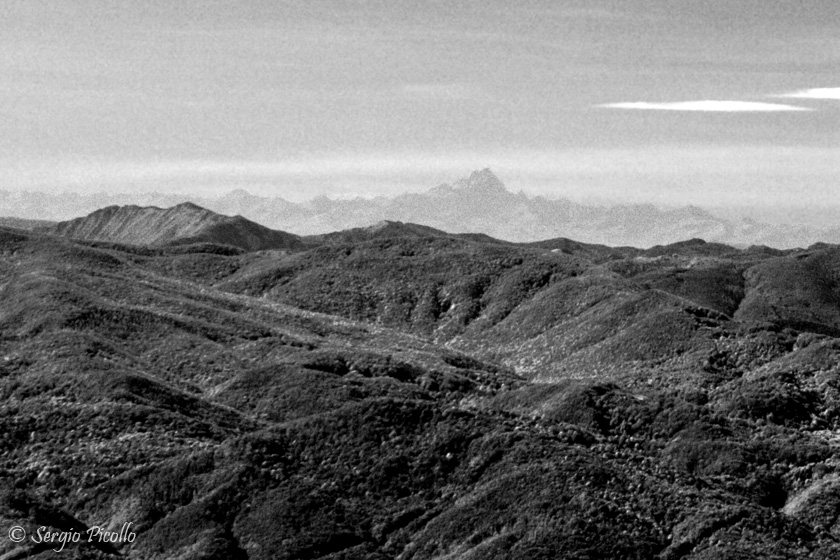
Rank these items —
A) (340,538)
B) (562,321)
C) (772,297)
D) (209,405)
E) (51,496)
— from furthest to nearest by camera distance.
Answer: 1. (772,297)
2. (562,321)
3. (209,405)
4. (51,496)
5. (340,538)

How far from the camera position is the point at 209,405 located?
2638 inches

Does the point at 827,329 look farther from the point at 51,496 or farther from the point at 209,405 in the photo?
the point at 51,496

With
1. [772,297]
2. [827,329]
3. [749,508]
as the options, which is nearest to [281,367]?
[749,508]

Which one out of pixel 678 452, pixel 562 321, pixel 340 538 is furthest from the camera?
pixel 562 321

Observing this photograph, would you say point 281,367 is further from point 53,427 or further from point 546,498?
point 546,498

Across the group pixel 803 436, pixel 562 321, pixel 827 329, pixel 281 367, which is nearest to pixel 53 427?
pixel 281 367

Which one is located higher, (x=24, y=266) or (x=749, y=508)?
(x=24, y=266)

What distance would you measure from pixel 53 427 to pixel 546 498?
2937cm

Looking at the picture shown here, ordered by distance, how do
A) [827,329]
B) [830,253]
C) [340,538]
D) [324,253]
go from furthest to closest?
[830,253] → [827,329] → [324,253] → [340,538]

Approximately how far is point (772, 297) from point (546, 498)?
123 m

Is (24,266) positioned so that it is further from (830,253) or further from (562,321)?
(830,253)

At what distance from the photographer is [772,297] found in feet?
541

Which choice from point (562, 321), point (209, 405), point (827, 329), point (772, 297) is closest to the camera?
point (209, 405)

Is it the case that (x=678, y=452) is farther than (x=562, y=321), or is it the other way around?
(x=562, y=321)
